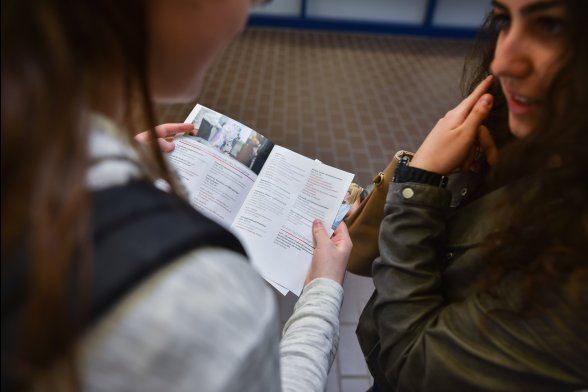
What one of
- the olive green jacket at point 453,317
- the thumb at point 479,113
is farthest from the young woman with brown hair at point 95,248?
the thumb at point 479,113

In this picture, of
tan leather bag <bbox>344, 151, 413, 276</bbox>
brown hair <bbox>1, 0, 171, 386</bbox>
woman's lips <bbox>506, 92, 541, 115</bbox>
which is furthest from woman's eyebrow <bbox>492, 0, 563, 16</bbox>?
brown hair <bbox>1, 0, 171, 386</bbox>

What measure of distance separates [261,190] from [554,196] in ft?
2.14

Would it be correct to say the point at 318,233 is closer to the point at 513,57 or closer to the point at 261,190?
the point at 261,190

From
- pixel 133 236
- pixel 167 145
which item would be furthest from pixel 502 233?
pixel 167 145

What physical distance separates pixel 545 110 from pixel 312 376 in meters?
0.54

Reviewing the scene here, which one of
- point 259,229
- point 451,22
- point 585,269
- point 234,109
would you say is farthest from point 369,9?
point 585,269

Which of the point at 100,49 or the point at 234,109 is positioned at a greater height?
the point at 100,49

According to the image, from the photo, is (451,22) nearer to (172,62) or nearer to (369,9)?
(369,9)

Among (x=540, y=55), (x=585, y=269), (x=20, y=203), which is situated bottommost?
(x=585, y=269)

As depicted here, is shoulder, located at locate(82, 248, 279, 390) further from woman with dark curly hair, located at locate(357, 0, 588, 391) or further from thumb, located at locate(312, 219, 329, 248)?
thumb, located at locate(312, 219, 329, 248)

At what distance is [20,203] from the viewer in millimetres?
314

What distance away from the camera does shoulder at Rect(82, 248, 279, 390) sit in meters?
0.32

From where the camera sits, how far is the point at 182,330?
0.33 metres

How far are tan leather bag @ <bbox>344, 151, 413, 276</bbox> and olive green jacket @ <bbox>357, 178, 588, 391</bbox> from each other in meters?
0.20
